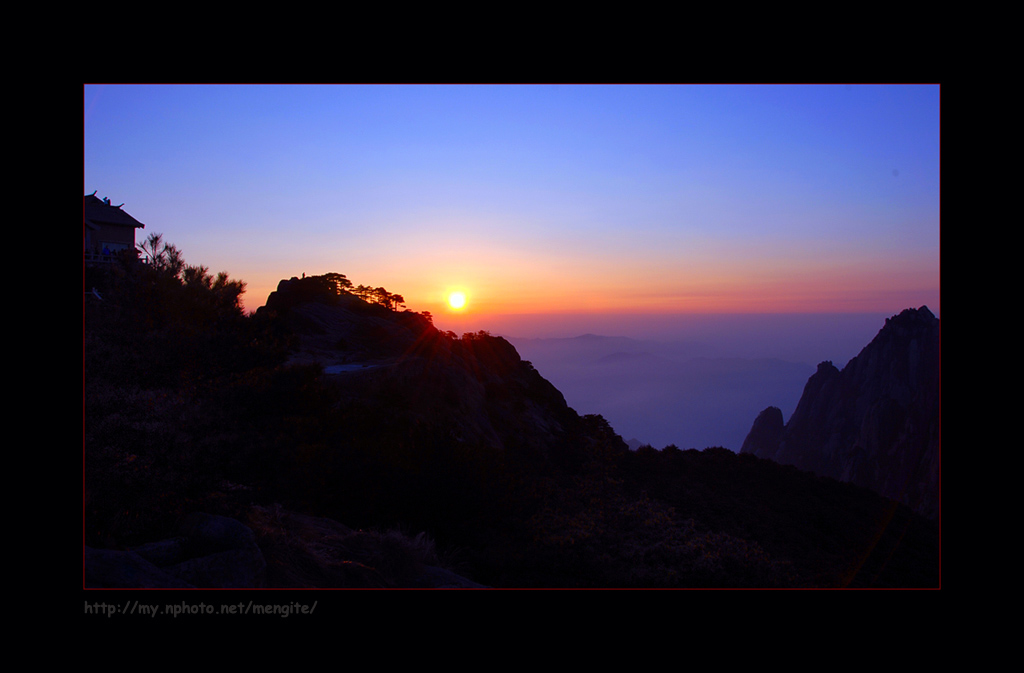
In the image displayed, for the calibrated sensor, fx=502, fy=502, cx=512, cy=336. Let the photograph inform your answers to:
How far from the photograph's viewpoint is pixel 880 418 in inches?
1950

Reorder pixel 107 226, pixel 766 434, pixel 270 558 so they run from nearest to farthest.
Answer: pixel 270 558, pixel 107 226, pixel 766 434

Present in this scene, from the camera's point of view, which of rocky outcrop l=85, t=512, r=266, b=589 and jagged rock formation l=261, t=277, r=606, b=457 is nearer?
rocky outcrop l=85, t=512, r=266, b=589

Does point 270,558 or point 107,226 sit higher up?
point 107,226

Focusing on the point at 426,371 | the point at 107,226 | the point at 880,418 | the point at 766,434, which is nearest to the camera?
the point at 426,371

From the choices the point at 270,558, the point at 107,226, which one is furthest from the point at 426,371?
the point at 107,226

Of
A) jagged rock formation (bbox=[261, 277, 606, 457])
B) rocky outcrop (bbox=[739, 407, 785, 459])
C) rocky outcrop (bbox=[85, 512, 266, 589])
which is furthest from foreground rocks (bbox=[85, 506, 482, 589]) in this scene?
rocky outcrop (bbox=[739, 407, 785, 459])

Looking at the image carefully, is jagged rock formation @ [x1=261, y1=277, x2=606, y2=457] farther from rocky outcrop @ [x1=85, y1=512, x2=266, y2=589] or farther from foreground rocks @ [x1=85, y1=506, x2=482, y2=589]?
rocky outcrop @ [x1=85, y1=512, x2=266, y2=589]

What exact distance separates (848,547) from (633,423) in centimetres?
9122

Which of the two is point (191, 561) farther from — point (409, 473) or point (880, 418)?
point (880, 418)

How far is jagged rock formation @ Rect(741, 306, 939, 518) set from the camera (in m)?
44.0

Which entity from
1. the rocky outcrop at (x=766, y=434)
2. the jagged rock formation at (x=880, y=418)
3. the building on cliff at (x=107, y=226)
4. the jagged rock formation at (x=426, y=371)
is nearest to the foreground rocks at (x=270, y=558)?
the jagged rock formation at (x=426, y=371)

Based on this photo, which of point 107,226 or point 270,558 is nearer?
point 270,558
